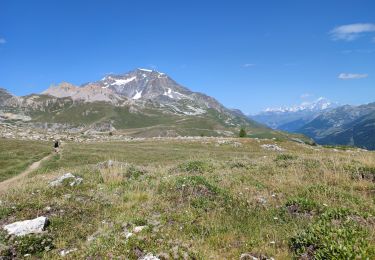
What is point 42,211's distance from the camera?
39.5 ft

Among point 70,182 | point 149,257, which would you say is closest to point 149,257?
point 149,257

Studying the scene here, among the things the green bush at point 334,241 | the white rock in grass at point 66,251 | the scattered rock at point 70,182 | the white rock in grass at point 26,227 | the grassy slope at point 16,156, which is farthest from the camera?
the grassy slope at point 16,156

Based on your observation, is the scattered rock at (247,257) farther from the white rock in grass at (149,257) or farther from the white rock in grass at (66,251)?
the white rock in grass at (66,251)

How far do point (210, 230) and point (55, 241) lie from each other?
14.7 feet

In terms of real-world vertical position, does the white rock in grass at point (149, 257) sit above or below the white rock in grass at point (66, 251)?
above

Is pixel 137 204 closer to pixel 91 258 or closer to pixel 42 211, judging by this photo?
pixel 42 211

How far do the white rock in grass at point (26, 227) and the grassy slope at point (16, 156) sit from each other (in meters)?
28.8

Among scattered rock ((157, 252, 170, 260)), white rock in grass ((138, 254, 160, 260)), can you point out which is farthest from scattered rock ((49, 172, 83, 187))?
scattered rock ((157, 252, 170, 260))

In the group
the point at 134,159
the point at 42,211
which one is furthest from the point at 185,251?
the point at 134,159

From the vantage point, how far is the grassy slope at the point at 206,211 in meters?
8.51

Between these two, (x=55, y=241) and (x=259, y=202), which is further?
(x=259, y=202)

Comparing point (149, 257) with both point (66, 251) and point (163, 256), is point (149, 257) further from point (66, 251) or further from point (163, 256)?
point (66, 251)

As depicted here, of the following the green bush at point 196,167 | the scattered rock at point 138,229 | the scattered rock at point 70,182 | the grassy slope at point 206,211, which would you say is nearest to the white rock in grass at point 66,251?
the grassy slope at point 206,211

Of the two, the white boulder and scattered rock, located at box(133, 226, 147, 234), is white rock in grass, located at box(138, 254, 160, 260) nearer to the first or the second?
the white boulder
